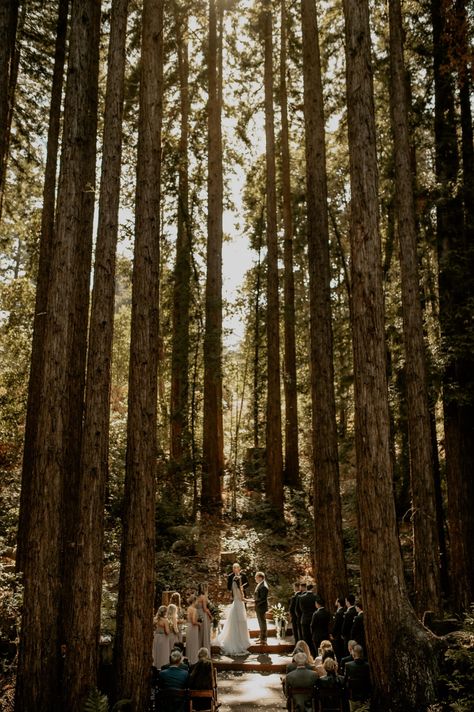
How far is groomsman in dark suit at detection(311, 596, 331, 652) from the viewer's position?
9891 millimetres

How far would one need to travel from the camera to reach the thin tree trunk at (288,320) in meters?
21.8

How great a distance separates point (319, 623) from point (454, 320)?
7.39 metres

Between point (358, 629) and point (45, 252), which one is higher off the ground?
point (45, 252)

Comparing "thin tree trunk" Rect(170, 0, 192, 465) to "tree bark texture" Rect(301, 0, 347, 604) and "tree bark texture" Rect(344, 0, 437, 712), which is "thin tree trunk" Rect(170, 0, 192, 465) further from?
"tree bark texture" Rect(344, 0, 437, 712)

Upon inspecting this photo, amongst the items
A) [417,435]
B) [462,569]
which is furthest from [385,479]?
[462,569]

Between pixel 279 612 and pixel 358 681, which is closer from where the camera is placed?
pixel 358 681

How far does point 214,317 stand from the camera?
19031 mm

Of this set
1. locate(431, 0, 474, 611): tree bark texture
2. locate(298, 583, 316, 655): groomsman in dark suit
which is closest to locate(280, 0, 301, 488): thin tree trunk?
locate(431, 0, 474, 611): tree bark texture

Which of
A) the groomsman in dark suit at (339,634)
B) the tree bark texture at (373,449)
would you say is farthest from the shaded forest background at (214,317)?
the groomsman in dark suit at (339,634)

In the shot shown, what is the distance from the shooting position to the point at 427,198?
13828 millimetres

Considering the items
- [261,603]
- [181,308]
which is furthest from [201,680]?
[181,308]

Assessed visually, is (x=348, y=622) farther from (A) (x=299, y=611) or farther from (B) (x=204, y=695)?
(B) (x=204, y=695)

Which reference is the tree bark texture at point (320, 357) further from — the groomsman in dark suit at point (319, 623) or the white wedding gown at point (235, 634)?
the white wedding gown at point (235, 634)

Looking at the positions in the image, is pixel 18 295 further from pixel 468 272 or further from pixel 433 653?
pixel 433 653
